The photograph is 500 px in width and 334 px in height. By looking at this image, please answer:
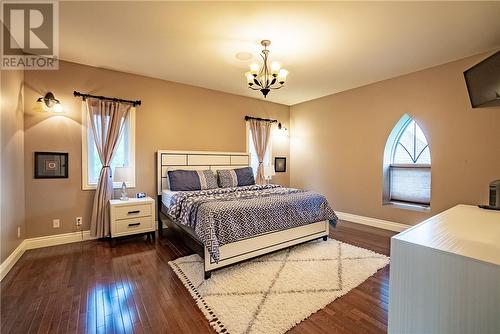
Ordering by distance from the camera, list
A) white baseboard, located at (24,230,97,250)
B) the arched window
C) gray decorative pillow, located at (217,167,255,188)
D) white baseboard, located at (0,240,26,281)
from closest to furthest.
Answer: white baseboard, located at (0,240,26,281) < white baseboard, located at (24,230,97,250) < the arched window < gray decorative pillow, located at (217,167,255,188)

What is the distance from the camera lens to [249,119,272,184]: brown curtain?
538 centimetres

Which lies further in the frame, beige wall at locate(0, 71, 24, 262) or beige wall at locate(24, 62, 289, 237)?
beige wall at locate(24, 62, 289, 237)

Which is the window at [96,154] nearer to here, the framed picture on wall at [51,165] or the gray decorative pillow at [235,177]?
the framed picture on wall at [51,165]

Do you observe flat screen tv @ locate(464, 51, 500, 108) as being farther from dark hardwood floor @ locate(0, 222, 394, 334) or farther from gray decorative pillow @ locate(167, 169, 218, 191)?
gray decorative pillow @ locate(167, 169, 218, 191)

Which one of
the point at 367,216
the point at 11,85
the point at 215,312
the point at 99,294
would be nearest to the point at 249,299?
the point at 215,312

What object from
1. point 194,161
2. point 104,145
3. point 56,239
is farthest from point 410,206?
point 56,239

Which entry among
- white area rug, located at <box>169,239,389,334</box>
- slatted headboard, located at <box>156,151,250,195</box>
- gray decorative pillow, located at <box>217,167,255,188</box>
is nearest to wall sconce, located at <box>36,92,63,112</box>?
slatted headboard, located at <box>156,151,250,195</box>

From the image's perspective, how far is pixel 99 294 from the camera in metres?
2.15

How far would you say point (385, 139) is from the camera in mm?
4188

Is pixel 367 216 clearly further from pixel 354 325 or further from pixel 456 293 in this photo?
pixel 456 293

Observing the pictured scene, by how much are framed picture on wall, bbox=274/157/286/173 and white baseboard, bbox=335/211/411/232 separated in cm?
173

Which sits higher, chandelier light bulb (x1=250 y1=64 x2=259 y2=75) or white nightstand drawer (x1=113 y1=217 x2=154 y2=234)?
chandelier light bulb (x1=250 y1=64 x2=259 y2=75)

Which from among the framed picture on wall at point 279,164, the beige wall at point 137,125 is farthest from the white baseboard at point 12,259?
the framed picture on wall at point 279,164

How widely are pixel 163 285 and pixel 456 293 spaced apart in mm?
2285
